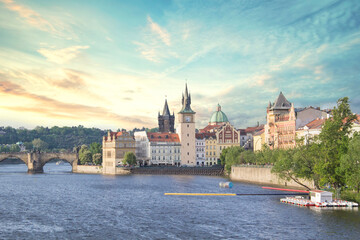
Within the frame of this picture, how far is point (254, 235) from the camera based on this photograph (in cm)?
5444

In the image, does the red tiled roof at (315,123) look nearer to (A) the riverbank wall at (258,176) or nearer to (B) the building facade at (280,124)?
(B) the building facade at (280,124)

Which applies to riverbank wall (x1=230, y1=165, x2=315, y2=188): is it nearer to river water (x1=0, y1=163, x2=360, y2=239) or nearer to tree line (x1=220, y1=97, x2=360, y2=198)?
tree line (x1=220, y1=97, x2=360, y2=198)

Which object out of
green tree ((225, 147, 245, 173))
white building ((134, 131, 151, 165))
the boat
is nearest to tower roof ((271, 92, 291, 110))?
green tree ((225, 147, 245, 173))

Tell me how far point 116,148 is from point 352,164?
12687 cm

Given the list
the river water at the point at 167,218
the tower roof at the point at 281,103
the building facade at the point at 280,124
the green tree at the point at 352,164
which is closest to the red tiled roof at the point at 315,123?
the building facade at the point at 280,124

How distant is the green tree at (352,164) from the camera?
6956 cm

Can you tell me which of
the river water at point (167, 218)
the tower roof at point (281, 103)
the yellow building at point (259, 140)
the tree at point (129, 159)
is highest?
the tower roof at point (281, 103)

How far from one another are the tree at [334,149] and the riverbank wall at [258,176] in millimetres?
17767

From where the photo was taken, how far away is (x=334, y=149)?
78.3m

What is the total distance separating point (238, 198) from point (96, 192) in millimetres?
32124

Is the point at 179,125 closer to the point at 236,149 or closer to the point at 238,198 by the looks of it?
the point at 236,149

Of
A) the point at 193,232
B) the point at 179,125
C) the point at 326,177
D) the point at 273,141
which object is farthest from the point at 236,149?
the point at 193,232

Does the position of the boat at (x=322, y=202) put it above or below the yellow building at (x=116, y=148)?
below

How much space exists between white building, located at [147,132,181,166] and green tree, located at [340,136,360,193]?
414ft
